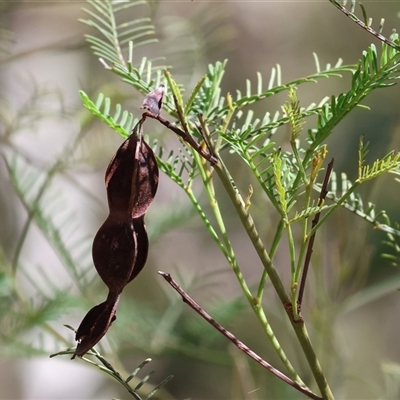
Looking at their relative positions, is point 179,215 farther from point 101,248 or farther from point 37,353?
point 101,248

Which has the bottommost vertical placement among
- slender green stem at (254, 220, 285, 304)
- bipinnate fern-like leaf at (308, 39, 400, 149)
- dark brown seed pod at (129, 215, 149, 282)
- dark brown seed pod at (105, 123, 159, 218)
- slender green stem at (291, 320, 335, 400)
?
slender green stem at (291, 320, 335, 400)

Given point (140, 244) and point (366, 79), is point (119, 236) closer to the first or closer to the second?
point (140, 244)

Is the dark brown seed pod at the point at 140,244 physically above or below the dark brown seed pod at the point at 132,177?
below

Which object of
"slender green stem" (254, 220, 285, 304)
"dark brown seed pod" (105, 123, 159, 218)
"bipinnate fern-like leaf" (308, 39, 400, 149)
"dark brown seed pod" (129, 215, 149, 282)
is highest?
"dark brown seed pod" (105, 123, 159, 218)

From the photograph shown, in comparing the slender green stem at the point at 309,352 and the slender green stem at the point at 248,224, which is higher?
the slender green stem at the point at 248,224

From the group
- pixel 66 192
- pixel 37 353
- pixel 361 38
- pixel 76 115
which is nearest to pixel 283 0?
pixel 361 38

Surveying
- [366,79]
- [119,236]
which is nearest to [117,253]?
[119,236]

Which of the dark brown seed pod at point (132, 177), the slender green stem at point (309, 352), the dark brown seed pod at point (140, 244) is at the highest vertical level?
the dark brown seed pod at point (132, 177)

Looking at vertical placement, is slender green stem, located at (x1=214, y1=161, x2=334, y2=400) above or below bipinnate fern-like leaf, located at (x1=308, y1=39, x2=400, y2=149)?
below

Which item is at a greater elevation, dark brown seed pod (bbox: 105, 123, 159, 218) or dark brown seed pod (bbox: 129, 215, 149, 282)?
dark brown seed pod (bbox: 105, 123, 159, 218)

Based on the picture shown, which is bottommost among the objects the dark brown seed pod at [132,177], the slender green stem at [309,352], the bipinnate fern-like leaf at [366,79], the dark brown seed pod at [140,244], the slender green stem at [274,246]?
the slender green stem at [309,352]

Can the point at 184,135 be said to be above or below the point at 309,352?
above

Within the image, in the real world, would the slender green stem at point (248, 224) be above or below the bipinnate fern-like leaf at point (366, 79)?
below

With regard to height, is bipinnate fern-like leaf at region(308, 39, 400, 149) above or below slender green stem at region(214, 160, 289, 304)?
above
